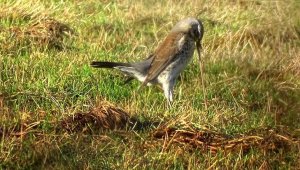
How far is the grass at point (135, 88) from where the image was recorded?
5.85 meters

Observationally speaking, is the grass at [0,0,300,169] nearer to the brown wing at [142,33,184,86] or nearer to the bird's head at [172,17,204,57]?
the brown wing at [142,33,184,86]

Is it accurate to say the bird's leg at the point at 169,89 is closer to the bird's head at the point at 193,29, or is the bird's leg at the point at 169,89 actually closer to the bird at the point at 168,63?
the bird at the point at 168,63

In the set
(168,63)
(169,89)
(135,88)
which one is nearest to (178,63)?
(168,63)

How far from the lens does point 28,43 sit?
847cm

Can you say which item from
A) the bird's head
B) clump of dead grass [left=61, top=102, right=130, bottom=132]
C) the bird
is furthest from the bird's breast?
clump of dead grass [left=61, top=102, right=130, bottom=132]

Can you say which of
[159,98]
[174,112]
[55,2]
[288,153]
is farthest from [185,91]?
[55,2]

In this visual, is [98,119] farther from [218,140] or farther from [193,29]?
[193,29]

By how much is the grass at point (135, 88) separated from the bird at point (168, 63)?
162mm

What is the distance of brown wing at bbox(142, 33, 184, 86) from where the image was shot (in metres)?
7.53

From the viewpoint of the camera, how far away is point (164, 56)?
25.1 ft

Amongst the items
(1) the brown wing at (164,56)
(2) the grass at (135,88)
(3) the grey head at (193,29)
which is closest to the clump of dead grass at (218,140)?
(2) the grass at (135,88)

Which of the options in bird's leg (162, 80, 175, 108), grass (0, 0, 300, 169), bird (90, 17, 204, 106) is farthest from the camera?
bird (90, 17, 204, 106)

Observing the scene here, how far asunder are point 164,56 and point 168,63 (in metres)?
0.08

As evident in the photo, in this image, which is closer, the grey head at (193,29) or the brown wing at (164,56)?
the brown wing at (164,56)
